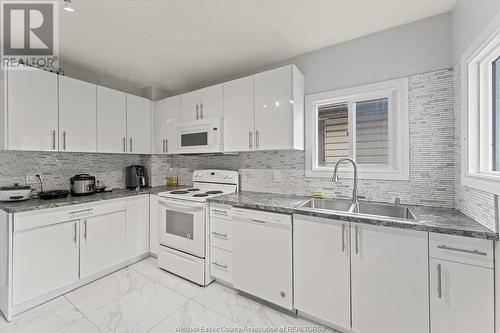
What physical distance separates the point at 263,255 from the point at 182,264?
39.4 inches

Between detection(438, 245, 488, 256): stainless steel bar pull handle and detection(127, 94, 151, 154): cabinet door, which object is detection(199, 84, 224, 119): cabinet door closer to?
detection(127, 94, 151, 154): cabinet door

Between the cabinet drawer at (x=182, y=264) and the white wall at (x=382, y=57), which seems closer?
the white wall at (x=382, y=57)

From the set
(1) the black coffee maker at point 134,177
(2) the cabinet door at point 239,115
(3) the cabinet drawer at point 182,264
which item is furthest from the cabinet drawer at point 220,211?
(1) the black coffee maker at point 134,177

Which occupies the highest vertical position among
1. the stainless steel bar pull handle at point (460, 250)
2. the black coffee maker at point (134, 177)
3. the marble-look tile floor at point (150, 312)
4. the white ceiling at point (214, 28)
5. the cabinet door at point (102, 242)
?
the white ceiling at point (214, 28)

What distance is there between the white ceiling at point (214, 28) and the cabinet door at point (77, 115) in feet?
Answer: 1.09

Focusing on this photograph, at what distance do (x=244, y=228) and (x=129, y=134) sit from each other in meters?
2.08

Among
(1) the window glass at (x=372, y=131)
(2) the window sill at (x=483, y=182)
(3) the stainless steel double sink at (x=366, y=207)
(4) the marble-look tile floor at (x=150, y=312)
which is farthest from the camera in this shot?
(1) the window glass at (x=372, y=131)

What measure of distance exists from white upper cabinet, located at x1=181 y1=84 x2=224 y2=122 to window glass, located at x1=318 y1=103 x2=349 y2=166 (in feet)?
3.75

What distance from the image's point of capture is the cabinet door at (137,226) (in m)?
2.64

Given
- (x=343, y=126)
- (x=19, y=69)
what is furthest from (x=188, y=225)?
(x=19, y=69)

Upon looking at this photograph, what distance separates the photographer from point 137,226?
8.95ft

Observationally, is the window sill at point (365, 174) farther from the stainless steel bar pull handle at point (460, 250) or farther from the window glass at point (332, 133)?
the stainless steel bar pull handle at point (460, 250)

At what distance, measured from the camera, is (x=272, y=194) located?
2496 millimetres

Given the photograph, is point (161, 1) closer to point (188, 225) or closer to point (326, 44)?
point (326, 44)
